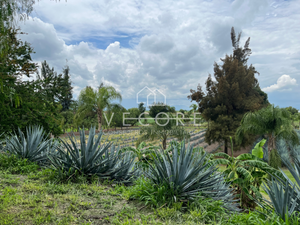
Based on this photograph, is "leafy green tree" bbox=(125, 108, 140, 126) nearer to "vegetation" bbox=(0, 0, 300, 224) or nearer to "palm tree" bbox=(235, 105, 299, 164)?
"palm tree" bbox=(235, 105, 299, 164)

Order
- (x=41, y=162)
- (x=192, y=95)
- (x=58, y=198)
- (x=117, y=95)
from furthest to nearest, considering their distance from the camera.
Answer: (x=117, y=95) → (x=192, y=95) → (x=41, y=162) → (x=58, y=198)

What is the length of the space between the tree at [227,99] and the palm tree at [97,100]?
11837 mm

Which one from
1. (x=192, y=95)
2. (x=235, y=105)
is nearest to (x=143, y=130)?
(x=192, y=95)

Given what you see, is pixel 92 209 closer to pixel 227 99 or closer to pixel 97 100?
pixel 227 99

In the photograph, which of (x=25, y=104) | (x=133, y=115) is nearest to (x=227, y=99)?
(x=25, y=104)

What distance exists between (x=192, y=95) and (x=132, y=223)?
24.0 meters

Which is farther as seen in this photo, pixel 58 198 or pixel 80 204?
pixel 58 198

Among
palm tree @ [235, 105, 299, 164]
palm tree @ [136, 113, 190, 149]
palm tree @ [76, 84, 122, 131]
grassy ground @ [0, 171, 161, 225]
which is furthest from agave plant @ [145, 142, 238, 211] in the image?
palm tree @ [76, 84, 122, 131]

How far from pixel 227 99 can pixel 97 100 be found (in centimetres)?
1717

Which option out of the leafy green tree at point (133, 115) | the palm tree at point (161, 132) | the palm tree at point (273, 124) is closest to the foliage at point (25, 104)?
the palm tree at point (161, 132)

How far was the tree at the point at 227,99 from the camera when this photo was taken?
22406 millimetres

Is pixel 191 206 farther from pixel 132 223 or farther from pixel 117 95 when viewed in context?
pixel 117 95

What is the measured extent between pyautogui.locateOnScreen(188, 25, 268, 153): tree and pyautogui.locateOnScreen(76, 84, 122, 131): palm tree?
466 inches

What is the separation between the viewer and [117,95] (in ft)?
104
